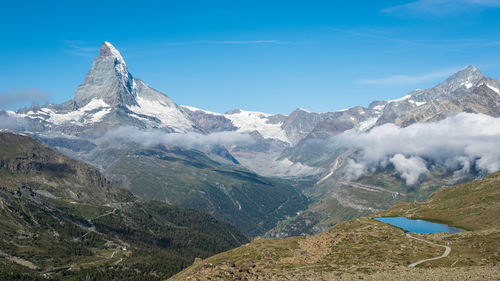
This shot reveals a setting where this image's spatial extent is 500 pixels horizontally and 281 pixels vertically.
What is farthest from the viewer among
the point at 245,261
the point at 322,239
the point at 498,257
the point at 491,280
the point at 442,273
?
the point at 322,239

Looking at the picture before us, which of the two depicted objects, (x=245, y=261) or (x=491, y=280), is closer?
(x=491, y=280)

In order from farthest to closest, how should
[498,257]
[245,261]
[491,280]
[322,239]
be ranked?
1. [322,239]
2. [245,261]
3. [498,257]
4. [491,280]

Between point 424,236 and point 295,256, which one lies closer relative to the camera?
point 295,256

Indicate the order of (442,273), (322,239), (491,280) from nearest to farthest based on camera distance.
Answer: (491,280)
(442,273)
(322,239)

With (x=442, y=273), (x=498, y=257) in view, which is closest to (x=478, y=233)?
(x=498, y=257)

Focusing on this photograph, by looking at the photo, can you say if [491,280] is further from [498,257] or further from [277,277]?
[277,277]

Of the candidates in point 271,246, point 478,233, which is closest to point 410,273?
point 271,246

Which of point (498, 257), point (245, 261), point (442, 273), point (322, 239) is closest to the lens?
point (442, 273)

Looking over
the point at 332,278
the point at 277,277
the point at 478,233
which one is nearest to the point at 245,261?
the point at 277,277

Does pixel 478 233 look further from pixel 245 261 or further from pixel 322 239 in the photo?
pixel 245 261
